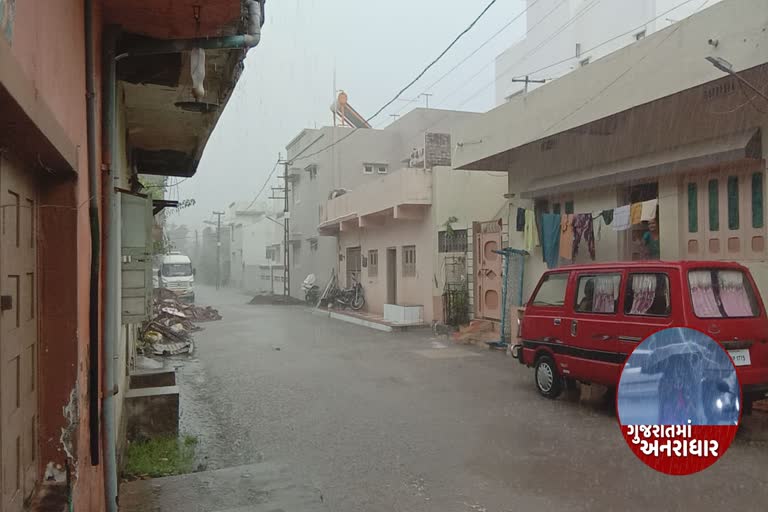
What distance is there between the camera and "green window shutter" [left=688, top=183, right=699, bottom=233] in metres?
8.66

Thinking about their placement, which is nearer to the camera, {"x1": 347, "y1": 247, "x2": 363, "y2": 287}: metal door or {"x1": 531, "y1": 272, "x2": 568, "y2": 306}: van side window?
{"x1": 531, "y1": 272, "x2": 568, "y2": 306}: van side window

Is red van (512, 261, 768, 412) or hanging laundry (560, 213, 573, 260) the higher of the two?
hanging laundry (560, 213, 573, 260)

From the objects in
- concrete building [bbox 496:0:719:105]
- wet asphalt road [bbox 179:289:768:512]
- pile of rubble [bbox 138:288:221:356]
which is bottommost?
wet asphalt road [bbox 179:289:768:512]

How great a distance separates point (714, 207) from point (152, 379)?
8.06 meters

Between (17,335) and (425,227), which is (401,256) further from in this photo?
(17,335)

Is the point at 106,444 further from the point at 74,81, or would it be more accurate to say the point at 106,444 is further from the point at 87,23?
the point at 87,23

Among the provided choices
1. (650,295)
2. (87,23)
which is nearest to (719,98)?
(650,295)

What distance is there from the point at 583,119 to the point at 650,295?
390cm

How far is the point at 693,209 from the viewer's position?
873 centimetres

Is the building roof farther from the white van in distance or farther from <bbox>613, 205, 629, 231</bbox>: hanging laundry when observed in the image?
the white van in distance

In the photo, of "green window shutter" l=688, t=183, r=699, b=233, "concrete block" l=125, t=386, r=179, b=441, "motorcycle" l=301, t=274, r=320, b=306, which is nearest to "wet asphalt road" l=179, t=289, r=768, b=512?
"concrete block" l=125, t=386, r=179, b=441

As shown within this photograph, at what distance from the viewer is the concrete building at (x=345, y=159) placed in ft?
A: 94.3

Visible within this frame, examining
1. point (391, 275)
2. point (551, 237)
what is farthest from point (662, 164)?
point (391, 275)

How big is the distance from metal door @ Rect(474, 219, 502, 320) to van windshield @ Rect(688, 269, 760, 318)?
7847 mm
